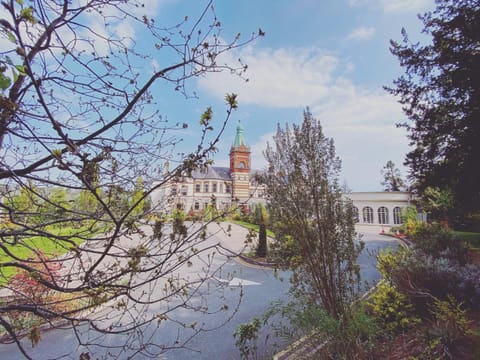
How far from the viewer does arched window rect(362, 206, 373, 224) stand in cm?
2211

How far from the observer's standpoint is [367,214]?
22.4 metres

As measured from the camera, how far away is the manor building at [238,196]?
1678mm

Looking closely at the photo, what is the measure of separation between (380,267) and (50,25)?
Answer: 609 centimetres

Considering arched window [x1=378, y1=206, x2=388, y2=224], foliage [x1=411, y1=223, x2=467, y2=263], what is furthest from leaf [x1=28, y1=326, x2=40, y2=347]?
arched window [x1=378, y1=206, x2=388, y2=224]

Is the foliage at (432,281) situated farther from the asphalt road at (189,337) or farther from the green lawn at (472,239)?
the green lawn at (472,239)

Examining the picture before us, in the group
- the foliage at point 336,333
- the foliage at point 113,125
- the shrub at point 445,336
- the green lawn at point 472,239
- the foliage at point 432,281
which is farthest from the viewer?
the green lawn at point 472,239

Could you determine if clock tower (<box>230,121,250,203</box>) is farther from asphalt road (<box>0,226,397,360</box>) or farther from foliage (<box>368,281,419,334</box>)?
foliage (<box>368,281,419,334</box>)

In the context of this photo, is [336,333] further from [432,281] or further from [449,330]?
[432,281]

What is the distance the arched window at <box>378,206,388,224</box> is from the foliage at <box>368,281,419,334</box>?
2049 cm

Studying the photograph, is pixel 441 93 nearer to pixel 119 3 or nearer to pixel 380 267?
pixel 380 267

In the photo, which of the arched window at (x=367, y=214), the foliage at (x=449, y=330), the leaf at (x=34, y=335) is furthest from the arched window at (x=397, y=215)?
the leaf at (x=34, y=335)

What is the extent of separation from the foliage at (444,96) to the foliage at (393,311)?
12.3 feet

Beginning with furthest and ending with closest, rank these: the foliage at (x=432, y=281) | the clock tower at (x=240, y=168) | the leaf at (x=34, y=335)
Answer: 1. the clock tower at (x=240, y=168)
2. the foliage at (x=432, y=281)
3. the leaf at (x=34, y=335)

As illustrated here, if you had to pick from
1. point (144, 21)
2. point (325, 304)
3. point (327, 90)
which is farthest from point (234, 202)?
point (327, 90)
